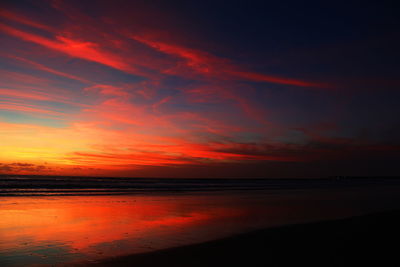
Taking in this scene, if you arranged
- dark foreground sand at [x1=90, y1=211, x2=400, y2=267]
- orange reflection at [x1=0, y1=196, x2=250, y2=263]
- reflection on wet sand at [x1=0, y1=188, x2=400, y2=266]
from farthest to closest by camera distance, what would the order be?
orange reflection at [x1=0, y1=196, x2=250, y2=263]
reflection on wet sand at [x1=0, y1=188, x2=400, y2=266]
dark foreground sand at [x1=90, y1=211, x2=400, y2=267]

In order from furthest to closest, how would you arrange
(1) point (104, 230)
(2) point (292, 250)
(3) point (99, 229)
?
1. (3) point (99, 229)
2. (1) point (104, 230)
3. (2) point (292, 250)

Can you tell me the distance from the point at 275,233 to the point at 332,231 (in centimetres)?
260

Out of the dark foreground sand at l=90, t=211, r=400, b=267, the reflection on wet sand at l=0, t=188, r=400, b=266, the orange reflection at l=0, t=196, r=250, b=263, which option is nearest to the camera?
the dark foreground sand at l=90, t=211, r=400, b=267

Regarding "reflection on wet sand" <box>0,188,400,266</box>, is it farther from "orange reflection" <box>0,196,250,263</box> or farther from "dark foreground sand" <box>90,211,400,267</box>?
"dark foreground sand" <box>90,211,400,267</box>

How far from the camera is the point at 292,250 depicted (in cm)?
1149

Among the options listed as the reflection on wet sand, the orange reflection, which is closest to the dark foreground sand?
the reflection on wet sand

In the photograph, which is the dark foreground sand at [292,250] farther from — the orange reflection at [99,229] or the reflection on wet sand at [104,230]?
the orange reflection at [99,229]

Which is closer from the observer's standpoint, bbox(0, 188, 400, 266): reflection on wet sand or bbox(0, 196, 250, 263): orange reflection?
bbox(0, 188, 400, 266): reflection on wet sand

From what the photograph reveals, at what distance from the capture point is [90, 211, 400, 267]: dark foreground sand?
9.87 meters

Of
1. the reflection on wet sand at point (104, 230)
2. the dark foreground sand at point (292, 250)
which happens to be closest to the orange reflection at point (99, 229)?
the reflection on wet sand at point (104, 230)

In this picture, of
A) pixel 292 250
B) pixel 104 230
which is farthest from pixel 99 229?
pixel 292 250

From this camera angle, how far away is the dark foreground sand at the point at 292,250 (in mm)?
9867

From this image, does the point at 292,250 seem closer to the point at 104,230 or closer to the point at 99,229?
the point at 104,230

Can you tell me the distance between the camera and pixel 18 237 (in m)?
12.8
